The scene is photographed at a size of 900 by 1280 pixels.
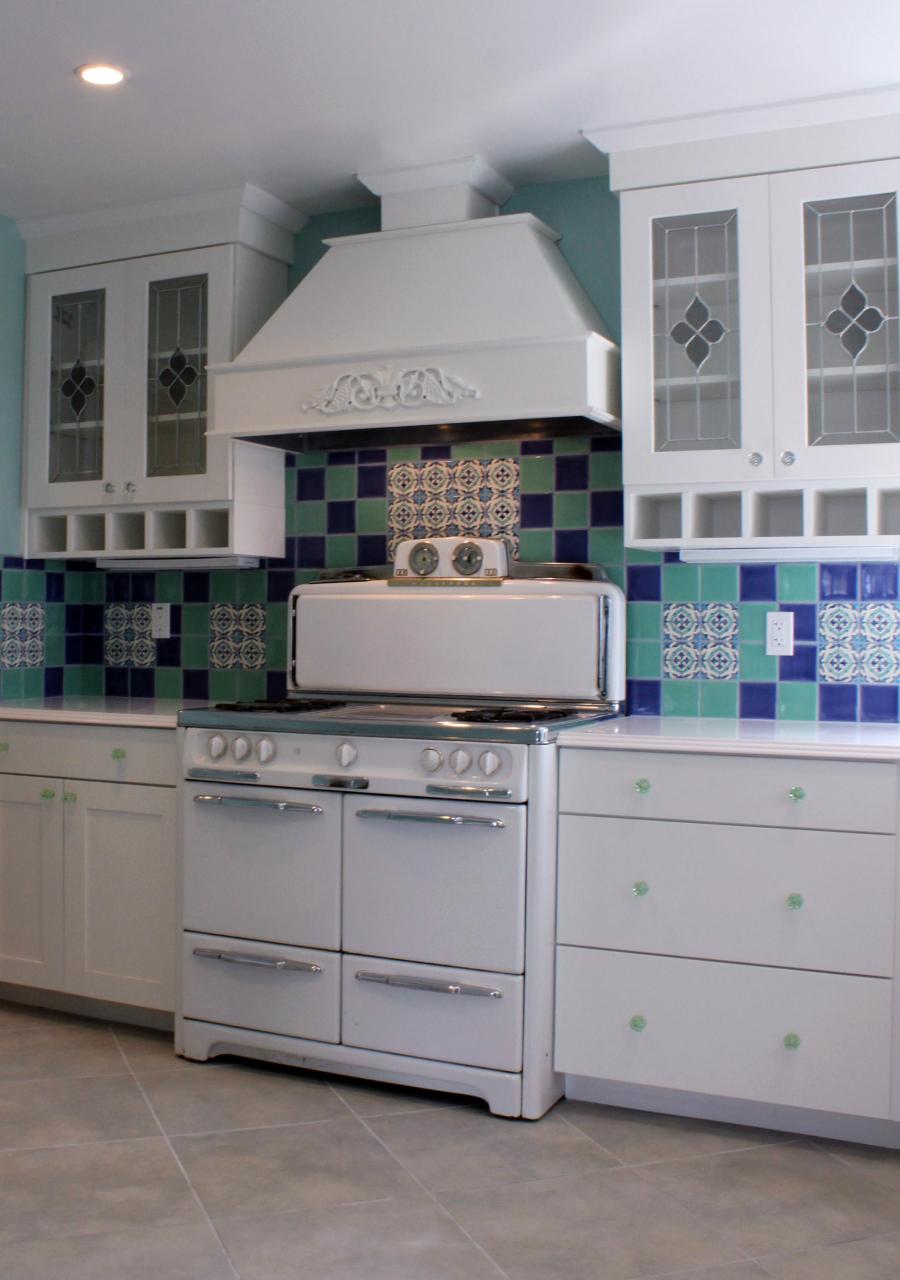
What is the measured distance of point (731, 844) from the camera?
2.64m

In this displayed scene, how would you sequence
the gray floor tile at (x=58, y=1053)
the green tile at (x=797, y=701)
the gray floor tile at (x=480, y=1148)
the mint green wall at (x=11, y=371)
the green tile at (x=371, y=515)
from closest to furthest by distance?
the gray floor tile at (x=480, y=1148), the gray floor tile at (x=58, y=1053), the green tile at (x=797, y=701), the green tile at (x=371, y=515), the mint green wall at (x=11, y=371)

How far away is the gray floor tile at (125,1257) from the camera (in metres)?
2.08

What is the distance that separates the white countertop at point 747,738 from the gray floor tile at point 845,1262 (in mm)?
908

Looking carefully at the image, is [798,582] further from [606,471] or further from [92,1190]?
[92,1190]

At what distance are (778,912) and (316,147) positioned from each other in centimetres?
220

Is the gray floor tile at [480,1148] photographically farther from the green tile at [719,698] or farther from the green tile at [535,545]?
the green tile at [535,545]

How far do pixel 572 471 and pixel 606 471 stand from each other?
0.10 metres

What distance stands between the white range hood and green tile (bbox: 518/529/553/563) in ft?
1.26

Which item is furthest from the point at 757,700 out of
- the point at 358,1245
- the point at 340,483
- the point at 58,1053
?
the point at 58,1053

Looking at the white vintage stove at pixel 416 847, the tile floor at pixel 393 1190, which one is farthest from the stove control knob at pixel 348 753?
the tile floor at pixel 393 1190

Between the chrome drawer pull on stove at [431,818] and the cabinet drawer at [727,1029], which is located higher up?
the chrome drawer pull on stove at [431,818]

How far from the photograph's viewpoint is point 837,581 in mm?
3119

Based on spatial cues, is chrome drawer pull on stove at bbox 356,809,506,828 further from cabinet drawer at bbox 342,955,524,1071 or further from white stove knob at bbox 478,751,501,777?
cabinet drawer at bbox 342,955,524,1071

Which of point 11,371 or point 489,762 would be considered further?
point 11,371
